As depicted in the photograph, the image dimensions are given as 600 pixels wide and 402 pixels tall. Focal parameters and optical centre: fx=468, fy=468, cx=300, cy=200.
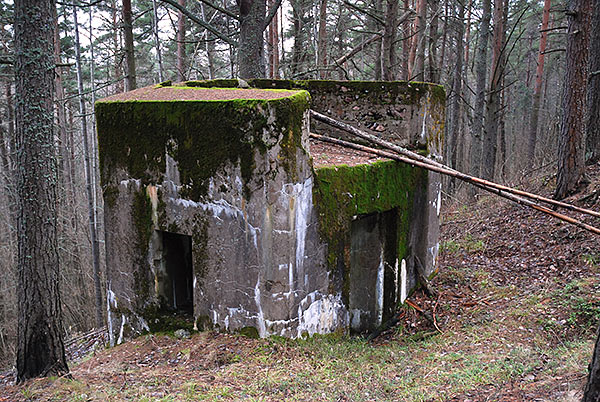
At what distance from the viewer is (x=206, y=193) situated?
17.6 ft

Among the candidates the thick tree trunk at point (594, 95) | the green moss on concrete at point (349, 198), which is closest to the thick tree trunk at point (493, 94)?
the thick tree trunk at point (594, 95)

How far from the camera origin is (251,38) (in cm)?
995

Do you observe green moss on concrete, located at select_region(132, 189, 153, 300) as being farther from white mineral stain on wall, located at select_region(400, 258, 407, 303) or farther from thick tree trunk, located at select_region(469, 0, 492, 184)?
thick tree trunk, located at select_region(469, 0, 492, 184)

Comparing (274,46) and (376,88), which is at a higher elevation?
(274,46)

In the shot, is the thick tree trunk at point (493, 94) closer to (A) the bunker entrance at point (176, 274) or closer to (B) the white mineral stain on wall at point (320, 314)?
(B) the white mineral stain on wall at point (320, 314)

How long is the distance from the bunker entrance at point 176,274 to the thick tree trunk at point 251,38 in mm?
4959

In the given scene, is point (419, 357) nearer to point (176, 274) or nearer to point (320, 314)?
point (320, 314)

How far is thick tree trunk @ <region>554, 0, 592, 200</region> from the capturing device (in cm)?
878

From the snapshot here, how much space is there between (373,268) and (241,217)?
243cm

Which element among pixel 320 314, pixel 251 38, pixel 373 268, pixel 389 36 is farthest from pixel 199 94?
pixel 389 36

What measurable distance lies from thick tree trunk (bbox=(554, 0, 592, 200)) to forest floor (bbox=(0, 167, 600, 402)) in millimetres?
1594

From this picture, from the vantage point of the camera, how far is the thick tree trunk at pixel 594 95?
10219mm

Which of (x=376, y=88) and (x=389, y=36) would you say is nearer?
(x=376, y=88)

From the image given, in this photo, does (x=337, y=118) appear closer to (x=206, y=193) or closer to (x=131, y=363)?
(x=206, y=193)
